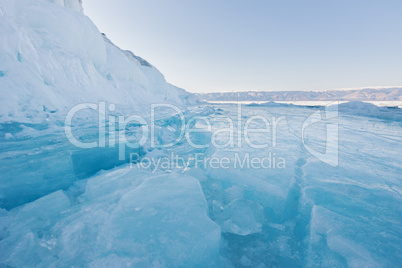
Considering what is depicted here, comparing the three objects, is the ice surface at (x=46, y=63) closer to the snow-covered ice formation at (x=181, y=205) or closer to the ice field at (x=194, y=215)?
the snow-covered ice formation at (x=181, y=205)

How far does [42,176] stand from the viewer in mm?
2299

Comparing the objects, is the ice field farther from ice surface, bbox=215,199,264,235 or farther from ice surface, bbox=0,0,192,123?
ice surface, bbox=0,0,192,123

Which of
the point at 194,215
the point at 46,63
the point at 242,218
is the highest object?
the point at 46,63

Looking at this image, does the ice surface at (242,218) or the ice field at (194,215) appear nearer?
the ice field at (194,215)

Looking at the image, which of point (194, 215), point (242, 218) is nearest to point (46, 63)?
point (194, 215)

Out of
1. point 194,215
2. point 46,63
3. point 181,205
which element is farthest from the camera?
point 46,63

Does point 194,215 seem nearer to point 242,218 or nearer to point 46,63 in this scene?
point 242,218

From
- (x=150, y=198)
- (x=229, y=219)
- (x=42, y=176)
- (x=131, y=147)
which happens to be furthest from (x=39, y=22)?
(x=229, y=219)

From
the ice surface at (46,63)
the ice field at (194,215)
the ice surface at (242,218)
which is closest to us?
the ice field at (194,215)

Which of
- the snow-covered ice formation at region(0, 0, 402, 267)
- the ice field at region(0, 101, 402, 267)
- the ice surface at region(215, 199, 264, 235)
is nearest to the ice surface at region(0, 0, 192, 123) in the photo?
the snow-covered ice formation at region(0, 0, 402, 267)

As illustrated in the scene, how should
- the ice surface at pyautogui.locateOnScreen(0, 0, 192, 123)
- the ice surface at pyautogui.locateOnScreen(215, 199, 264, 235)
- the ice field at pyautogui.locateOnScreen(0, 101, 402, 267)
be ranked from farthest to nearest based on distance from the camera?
1. the ice surface at pyautogui.locateOnScreen(0, 0, 192, 123)
2. the ice surface at pyautogui.locateOnScreen(215, 199, 264, 235)
3. the ice field at pyautogui.locateOnScreen(0, 101, 402, 267)

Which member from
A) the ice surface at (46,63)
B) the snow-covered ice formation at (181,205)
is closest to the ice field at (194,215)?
the snow-covered ice formation at (181,205)

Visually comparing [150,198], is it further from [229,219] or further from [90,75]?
[90,75]

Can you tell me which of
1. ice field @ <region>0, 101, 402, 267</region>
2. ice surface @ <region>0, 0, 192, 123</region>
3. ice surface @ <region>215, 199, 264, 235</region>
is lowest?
ice surface @ <region>215, 199, 264, 235</region>
